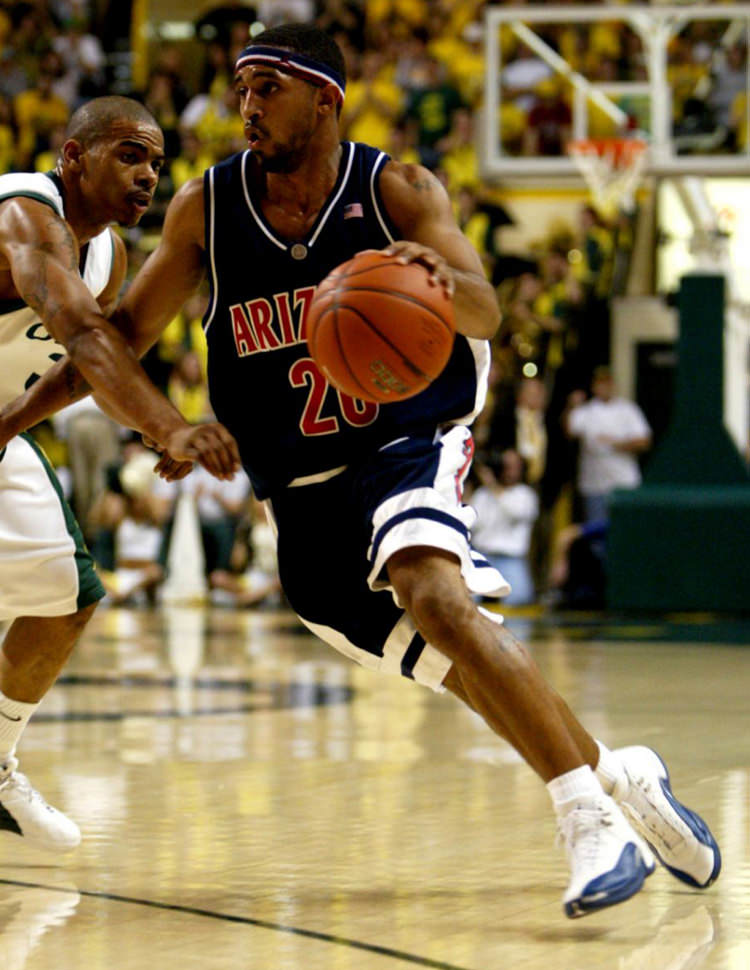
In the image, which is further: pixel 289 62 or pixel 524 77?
pixel 524 77

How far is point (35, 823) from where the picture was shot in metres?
4.80

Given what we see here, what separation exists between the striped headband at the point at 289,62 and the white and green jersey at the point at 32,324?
75cm

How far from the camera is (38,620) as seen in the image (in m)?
4.97

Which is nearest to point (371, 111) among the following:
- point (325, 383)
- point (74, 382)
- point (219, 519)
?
point (219, 519)

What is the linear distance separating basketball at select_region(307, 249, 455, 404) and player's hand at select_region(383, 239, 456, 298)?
1cm

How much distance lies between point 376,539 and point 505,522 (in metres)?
9.01

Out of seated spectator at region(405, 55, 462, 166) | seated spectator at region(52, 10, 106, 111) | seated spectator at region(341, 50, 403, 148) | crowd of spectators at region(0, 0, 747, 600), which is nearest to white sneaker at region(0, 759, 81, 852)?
crowd of spectators at region(0, 0, 747, 600)

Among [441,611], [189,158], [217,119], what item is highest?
[441,611]

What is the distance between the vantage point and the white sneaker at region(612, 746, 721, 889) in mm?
4293

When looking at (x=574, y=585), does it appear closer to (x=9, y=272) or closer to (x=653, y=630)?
(x=653, y=630)

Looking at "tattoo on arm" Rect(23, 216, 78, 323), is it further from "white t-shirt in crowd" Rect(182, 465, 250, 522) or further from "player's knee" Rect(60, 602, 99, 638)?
"white t-shirt in crowd" Rect(182, 465, 250, 522)

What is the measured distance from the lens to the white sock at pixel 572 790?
156 inches

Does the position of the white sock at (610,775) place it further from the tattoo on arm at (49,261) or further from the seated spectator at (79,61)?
the seated spectator at (79,61)

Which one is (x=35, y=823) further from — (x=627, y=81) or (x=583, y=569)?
(x=627, y=81)
